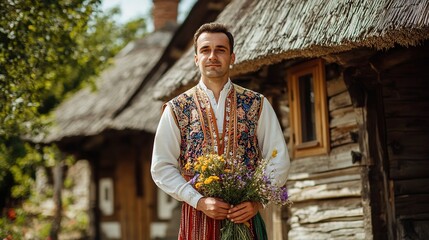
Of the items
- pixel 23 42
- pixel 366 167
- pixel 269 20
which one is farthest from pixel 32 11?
pixel 366 167

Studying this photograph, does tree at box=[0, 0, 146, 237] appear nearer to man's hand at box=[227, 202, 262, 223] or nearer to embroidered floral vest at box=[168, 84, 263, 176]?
embroidered floral vest at box=[168, 84, 263, 176]

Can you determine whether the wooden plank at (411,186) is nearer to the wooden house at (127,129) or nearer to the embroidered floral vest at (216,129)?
the embroidered floral vest at (216,129)

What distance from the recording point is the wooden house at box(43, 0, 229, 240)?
12.8 meters

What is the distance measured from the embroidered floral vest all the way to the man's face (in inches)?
4.9

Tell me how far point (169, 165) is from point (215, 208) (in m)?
0.37

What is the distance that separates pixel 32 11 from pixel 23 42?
336mm

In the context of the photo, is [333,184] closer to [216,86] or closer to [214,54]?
[216,86]

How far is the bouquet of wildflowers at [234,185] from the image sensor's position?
3988mm

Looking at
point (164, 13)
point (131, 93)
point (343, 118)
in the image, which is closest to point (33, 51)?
point (343, 118)

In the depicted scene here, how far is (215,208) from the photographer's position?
13.0 ft

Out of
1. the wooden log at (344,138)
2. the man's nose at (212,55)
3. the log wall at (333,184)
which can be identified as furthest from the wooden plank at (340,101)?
the man's nose at (212,55)

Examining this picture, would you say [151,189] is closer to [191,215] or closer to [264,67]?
[264,67]

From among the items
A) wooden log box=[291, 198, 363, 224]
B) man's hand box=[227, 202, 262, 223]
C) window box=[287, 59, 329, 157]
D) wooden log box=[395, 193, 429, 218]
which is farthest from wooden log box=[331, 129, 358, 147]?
man's hand box=[227, 202, 262, 223]

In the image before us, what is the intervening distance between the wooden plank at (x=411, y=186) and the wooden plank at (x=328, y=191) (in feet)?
1.08
